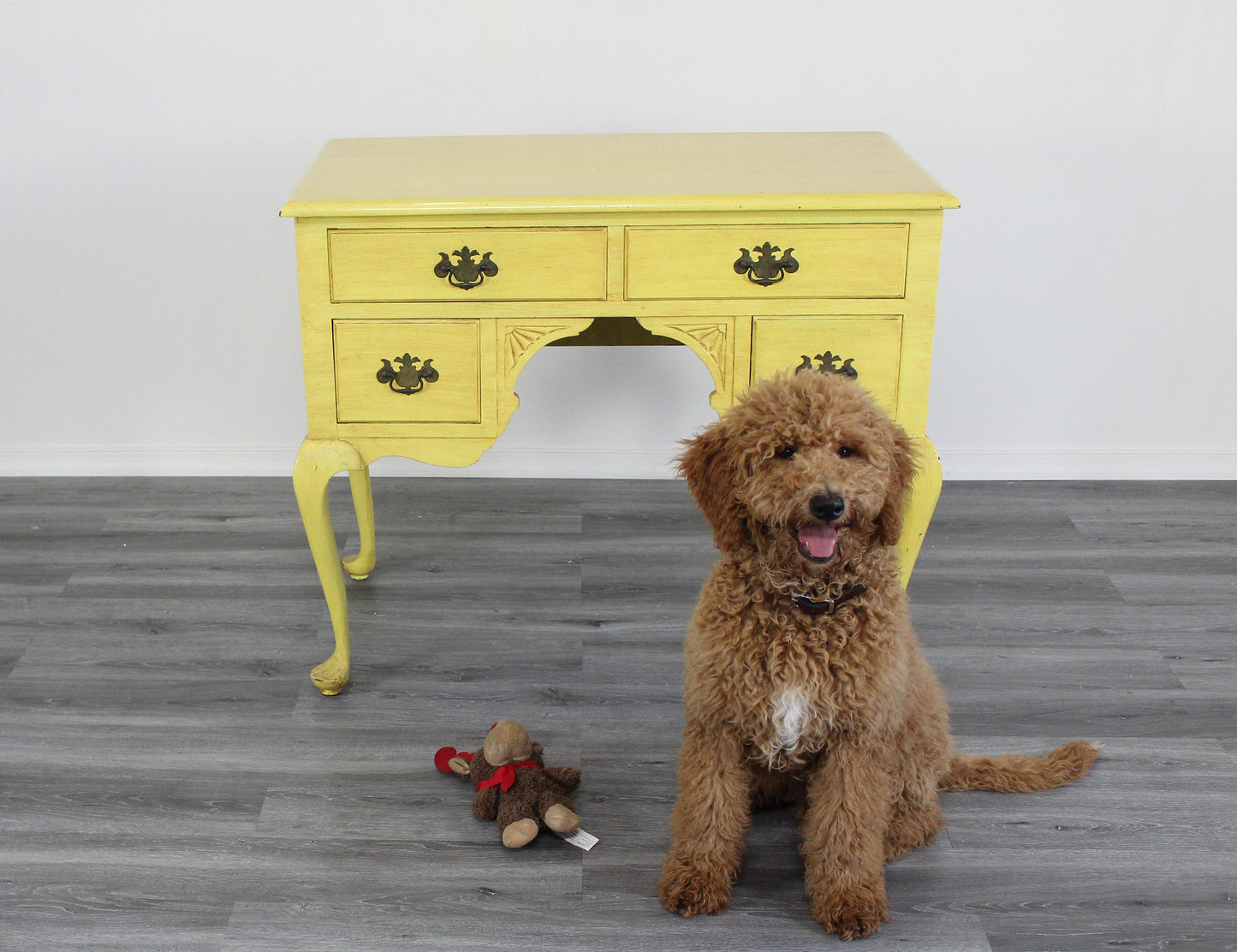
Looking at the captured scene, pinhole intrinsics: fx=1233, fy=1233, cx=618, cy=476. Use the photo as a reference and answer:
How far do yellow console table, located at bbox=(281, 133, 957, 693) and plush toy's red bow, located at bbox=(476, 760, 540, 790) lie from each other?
550 millimetres

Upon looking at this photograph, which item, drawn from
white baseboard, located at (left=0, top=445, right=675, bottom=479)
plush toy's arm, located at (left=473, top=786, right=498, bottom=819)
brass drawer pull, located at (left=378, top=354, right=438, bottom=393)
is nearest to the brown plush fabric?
plush toy's arm, located at (left=473, top=786, right=498, bottom=819)

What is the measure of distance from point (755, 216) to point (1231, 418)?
188cm

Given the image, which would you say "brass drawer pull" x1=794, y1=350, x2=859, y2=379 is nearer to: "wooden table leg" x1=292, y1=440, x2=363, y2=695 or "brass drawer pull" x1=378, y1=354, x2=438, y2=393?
"brass drawer pull" x1=378, y1=354, x2=438, y2=393

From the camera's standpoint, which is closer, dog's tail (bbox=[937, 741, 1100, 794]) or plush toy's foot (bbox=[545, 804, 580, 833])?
plush toy's foot (bbox=[545, 804, 580, 833])

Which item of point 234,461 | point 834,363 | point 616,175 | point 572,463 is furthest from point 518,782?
point 234,461

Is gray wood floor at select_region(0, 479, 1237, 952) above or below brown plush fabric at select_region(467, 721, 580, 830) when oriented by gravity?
below

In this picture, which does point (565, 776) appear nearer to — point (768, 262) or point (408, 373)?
point (408, 373)

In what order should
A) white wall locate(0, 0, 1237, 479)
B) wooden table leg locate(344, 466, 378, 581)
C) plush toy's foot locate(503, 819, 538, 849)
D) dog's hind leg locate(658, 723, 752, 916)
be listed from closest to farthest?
dog's hind leg locate(658, 723, 752, 916)
plush toy's foot locate(503, 819, 538, 849)
wooden table leg locate(344, 466, 378, 581)
white wall locate(0, 0, 1237, 479)

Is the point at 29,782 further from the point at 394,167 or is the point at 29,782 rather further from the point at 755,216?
the point at 755,216

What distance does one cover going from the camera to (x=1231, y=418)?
3287 millimetres

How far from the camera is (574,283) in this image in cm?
211

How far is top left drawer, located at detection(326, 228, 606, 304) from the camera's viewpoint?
2.08 m

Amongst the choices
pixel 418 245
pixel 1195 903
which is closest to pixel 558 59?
pixel 418 245

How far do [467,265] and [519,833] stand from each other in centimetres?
95
